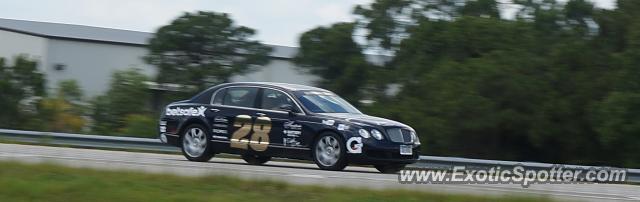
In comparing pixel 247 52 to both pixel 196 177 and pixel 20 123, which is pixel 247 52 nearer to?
pixel 20 123

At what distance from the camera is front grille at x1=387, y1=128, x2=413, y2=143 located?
1621cm

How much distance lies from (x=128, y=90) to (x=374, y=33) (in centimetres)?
1216

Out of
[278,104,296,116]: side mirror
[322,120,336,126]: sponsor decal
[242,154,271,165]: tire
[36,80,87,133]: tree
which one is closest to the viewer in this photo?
[322,120,336,126]: sponsor decal

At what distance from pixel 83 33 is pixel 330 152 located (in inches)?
1961

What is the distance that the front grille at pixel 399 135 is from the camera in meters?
16.2

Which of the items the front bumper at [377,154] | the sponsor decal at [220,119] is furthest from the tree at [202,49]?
the front bumper at [377,154]

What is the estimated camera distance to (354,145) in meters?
16.0

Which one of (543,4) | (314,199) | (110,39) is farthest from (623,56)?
(110,39)

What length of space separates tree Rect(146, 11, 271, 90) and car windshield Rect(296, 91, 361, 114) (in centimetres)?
3334

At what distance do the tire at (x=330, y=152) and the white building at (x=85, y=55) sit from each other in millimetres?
38029

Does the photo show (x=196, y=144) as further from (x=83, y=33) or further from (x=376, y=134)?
(x=83, y=33)

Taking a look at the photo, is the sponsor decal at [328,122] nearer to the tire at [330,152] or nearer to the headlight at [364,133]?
the tire at [330,152]

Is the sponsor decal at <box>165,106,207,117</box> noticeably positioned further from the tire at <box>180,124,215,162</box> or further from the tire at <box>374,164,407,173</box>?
the tire at <box>374,164,407,173</box>

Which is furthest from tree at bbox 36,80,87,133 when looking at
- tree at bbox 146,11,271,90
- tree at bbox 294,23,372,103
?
tree at bbox 294,23,372,103
